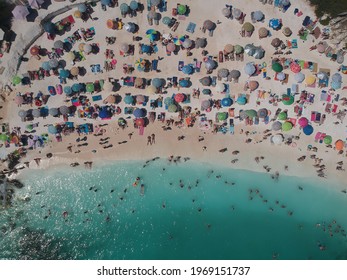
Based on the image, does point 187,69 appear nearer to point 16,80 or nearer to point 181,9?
point 181,9

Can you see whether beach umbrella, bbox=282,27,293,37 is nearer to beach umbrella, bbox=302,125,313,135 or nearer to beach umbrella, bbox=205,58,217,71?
beach umbrella, bbox=205,58,217,71

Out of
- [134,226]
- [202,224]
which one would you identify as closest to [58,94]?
[134,226]

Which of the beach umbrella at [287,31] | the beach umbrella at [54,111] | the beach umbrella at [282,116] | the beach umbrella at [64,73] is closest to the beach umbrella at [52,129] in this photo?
the beach umbrella at [54,111]

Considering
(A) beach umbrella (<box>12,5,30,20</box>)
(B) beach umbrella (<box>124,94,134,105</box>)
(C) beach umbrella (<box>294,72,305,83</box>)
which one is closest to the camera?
(A) beach umbrella (<box>12,5,30,20</box>)

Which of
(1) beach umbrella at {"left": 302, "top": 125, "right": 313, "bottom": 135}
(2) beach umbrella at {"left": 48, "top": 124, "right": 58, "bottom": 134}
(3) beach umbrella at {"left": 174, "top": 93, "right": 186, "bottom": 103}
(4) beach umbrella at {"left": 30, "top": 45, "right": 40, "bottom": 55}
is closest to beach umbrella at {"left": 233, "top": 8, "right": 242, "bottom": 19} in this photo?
(3) beach umbrella at {"left": 174, "top": 93, "right": 186, "bottom": 103}

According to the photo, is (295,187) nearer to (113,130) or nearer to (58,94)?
(113,130)

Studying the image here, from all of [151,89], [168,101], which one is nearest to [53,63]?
[151,89]

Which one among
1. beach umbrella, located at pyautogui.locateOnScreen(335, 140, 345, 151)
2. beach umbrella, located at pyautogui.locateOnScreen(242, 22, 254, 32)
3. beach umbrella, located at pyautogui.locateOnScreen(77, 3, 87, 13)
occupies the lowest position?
beach umbrella, located at pyautogui.locateOnScreen(335, 140, 345, 151)
